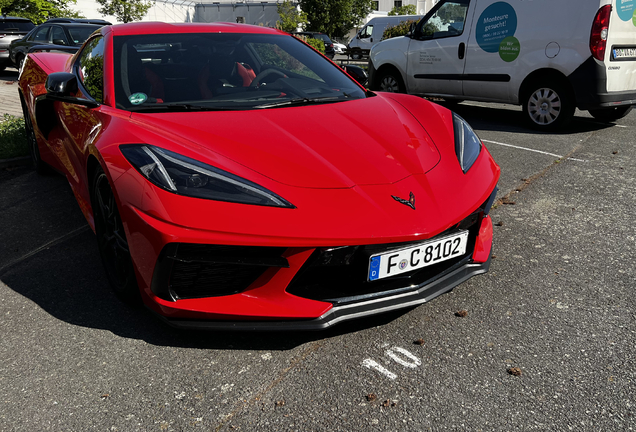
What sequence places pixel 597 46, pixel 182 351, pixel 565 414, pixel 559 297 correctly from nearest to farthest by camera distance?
pixel 565 414 → pixel 182 351 → pixel 559 297 → pixel 597 46

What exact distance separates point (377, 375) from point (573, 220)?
7.77 feet

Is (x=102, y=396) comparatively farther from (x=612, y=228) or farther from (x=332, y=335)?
(x=612, y=228)

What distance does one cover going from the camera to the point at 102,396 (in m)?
2.10

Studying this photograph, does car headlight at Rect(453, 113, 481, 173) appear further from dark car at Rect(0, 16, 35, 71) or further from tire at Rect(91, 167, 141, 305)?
dark car at Rect(0, 16, 35, 71)

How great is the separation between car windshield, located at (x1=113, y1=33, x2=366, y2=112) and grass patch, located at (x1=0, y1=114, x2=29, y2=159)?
9.52 ft

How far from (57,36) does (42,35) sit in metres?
0.88

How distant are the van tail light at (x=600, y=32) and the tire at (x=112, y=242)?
231 inches

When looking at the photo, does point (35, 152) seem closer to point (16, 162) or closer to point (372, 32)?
point (16, 162)

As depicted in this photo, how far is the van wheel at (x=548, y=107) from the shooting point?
6.86 m

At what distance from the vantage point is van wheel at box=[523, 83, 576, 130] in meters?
6.86

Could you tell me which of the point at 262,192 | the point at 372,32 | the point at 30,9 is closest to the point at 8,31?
the point at 30,9

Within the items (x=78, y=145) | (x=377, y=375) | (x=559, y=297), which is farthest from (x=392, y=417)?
(x=78, y=145)

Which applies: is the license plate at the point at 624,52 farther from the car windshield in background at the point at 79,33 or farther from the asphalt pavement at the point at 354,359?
the car windshield in background at the point at 79,33

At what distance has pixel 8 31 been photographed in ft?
46.6
